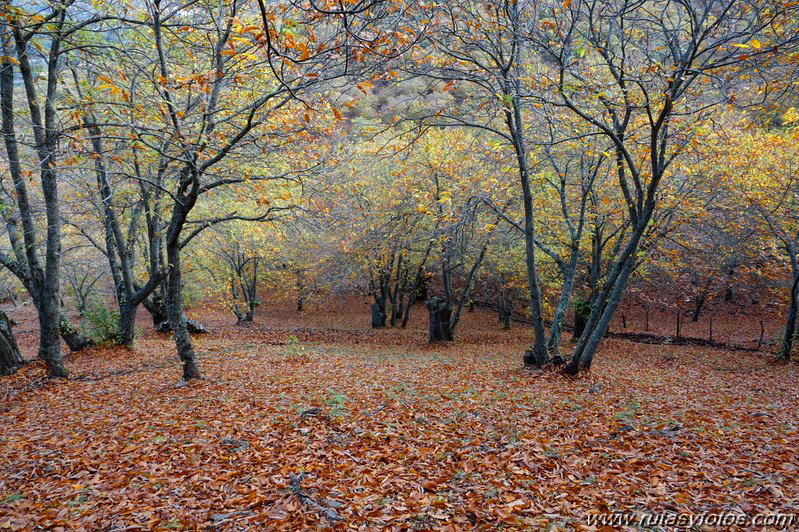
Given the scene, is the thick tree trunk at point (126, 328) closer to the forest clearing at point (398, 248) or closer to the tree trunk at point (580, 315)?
the forest clearing at point (398, 248)

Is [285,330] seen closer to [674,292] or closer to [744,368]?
[744,368]

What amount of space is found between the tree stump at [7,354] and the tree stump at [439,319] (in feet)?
37.4

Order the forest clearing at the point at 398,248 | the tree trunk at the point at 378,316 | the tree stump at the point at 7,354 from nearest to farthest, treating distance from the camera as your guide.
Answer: the forest clearing at the point at 398,248, the tree stump at the point at 7,354, the tree trunk at the point at 378,316

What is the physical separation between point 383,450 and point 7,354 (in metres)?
7.97

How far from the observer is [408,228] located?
13.8 m

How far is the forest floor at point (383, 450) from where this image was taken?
11.0 feet

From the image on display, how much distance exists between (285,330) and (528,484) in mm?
16755

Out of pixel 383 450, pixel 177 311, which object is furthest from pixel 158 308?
pixel 383 450

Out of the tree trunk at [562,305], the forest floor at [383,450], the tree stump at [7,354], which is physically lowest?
the forest floor at [383,450]

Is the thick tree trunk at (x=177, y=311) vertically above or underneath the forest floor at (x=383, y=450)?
above

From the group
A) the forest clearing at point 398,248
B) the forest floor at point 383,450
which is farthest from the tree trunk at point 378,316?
the forest floor at point 383,450

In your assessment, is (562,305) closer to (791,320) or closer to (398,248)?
(398,248)

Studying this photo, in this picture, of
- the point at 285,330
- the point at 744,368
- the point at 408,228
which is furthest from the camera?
the point at 285,330

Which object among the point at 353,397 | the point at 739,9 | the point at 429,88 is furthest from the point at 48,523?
the point at 739,9
